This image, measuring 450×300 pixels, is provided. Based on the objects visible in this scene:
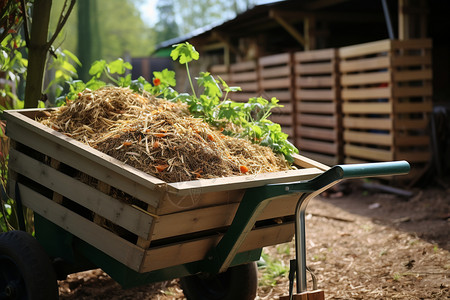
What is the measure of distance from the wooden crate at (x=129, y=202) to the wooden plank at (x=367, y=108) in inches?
178

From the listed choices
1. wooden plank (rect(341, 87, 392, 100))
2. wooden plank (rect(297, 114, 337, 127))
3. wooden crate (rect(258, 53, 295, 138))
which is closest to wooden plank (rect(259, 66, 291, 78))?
wooden crate (rect(258, 53, 295, 138))

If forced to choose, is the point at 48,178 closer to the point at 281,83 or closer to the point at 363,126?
the point at 363,126

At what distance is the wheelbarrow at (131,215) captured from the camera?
2170 mm

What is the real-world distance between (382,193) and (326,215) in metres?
1.41

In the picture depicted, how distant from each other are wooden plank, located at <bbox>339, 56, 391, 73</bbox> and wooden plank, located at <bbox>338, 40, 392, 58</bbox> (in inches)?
3.6

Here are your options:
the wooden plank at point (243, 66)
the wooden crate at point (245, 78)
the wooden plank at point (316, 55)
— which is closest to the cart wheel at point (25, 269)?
the wooden plank at point (316, 55)

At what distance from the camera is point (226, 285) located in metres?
3.02

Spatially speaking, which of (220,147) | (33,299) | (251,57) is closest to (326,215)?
(220,147)

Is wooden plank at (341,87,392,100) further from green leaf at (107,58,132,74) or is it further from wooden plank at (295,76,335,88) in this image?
green leaf at (107,58,132,74)

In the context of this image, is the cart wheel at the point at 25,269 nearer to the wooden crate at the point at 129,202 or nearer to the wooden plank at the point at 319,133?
the wooden crate at the point at 129,202

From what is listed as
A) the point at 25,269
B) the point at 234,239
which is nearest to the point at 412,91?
the point at 234,239

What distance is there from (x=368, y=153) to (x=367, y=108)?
0.63 m

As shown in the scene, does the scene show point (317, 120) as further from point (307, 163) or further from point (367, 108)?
point (307, 163)

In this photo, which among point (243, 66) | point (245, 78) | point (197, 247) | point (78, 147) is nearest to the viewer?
point (78, 147)
